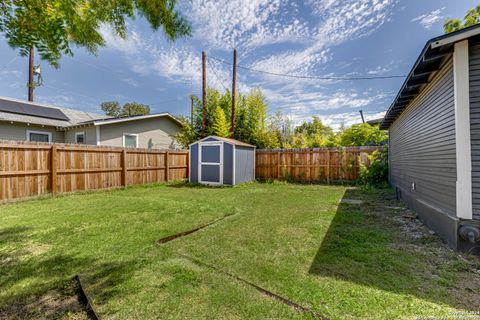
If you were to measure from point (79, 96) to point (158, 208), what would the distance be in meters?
18.8

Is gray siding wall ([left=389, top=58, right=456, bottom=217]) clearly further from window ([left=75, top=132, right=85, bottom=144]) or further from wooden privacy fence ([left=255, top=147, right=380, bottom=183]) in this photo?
window ([left=75, top=132, right=85, bottom=144])

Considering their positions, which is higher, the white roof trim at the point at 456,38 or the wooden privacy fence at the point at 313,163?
the white roof trim at the point at 456,38

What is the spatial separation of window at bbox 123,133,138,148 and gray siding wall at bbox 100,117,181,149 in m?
0.16

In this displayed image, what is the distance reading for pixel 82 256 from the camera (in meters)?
2.56

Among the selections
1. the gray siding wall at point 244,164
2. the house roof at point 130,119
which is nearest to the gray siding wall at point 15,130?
the house roof at point 130,119

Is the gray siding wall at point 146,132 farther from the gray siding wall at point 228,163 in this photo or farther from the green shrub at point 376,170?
the green shrub at point 376,170

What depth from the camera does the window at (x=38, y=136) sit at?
10.1 meters

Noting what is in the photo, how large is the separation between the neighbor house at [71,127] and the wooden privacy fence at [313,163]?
637 cm

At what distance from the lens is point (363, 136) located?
1112 centimetres

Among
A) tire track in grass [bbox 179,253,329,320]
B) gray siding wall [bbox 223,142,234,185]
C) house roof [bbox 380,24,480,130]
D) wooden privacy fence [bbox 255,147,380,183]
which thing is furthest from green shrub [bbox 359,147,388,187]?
tire track in grass [bbox 179,253,329,320]

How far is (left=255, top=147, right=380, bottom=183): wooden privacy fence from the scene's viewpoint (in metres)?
9.55

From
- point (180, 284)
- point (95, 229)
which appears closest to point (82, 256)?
point (95, 229)

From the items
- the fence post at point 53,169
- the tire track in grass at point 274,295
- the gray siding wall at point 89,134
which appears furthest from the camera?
the gray siding wall at point 89,134

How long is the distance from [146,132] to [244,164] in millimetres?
6178
